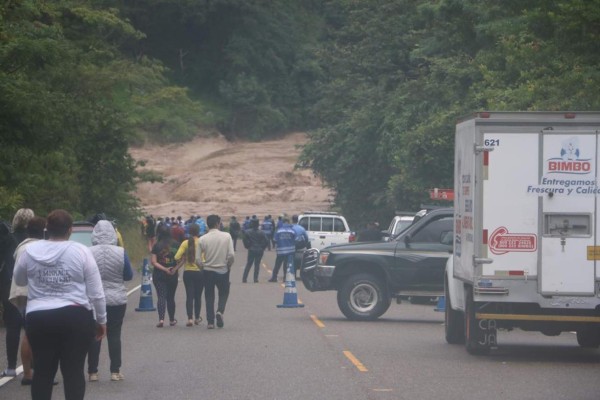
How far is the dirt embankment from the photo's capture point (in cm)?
7719

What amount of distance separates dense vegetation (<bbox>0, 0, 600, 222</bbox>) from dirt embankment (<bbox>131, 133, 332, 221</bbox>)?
185cm

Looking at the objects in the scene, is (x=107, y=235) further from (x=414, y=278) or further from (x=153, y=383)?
(x=414, y=278)

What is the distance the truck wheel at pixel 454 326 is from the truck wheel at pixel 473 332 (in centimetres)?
167

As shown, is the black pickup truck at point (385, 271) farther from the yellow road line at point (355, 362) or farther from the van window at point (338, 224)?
the van window at point (338, 224)

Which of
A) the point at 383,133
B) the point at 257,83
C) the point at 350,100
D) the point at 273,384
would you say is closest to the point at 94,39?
the point at 383,133

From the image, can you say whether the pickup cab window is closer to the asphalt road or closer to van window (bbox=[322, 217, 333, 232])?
the asphalt road

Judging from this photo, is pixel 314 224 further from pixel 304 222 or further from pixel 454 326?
pixel 454 326

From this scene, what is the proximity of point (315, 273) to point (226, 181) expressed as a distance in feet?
190

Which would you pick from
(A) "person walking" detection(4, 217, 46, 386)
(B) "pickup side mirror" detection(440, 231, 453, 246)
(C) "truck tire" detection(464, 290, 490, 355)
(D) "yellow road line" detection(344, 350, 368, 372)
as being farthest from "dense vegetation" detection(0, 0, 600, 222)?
(A) "person walking" detection(4, 217, 46, 386)

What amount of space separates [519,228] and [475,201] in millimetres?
689

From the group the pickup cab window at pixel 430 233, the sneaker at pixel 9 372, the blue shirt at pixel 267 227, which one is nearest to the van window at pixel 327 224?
the blue shirt at pixel 267 227

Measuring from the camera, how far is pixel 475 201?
15.0 m

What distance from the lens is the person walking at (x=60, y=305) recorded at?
9.01 metres

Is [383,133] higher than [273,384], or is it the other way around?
[383,133]
